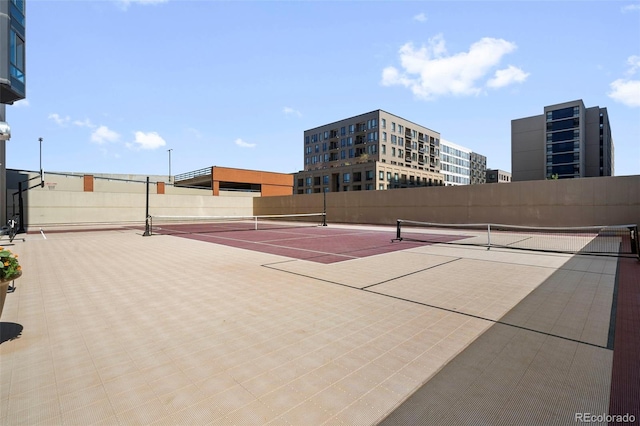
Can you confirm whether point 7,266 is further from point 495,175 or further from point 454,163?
point 495,175

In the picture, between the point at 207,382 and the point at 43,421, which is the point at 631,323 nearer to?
the point at 207,382

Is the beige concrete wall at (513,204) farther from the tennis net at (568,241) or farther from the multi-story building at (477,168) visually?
the multi-story building at (477,168)

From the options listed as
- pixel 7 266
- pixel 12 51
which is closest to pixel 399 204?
pixel 7 266

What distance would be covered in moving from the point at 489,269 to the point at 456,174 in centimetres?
11645

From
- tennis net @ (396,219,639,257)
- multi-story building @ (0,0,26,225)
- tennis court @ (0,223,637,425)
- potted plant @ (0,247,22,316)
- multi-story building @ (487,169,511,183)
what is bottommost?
tennis court @ (0,223,637,425)

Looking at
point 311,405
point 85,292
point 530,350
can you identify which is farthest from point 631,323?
point 85,292

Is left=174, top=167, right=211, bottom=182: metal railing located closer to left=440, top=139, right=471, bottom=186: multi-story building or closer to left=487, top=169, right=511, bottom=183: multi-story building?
left=440, top=139, right=471, bottom=186: multi-story building

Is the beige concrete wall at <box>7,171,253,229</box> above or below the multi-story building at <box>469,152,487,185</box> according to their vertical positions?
below

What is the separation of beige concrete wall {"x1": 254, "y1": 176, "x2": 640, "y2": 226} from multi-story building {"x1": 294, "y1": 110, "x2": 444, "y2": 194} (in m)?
39.6

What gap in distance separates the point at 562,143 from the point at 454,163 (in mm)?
40552

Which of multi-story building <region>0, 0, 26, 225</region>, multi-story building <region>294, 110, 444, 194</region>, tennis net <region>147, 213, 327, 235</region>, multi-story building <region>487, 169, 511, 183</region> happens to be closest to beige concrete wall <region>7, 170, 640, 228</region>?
tennis net <region>147, 213, 327, 235</region>

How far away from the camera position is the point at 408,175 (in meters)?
81.3

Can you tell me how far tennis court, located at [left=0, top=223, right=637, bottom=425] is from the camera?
2.83 metres

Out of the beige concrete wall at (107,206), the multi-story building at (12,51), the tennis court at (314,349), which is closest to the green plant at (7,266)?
the tennis court at (314,349)
